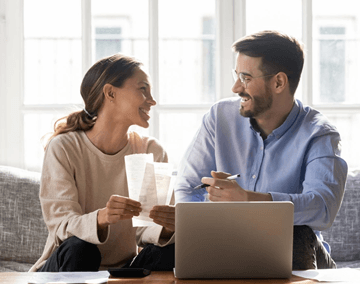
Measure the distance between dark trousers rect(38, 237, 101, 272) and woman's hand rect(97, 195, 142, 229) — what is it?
0.09 meters

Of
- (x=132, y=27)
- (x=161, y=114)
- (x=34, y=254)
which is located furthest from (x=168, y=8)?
(x=34, y=254)

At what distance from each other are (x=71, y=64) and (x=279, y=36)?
1.41 m

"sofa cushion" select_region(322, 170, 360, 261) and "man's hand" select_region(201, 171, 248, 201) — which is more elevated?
"man's hand" select_region(201, 171, 248, 201)

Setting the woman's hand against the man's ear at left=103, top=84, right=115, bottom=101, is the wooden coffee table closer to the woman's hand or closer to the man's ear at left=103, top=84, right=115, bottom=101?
the woman's hand

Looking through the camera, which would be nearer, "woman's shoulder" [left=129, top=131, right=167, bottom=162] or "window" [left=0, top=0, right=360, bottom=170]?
"woman's shoulder" [left=129, top=131, right=167, bottom=162]

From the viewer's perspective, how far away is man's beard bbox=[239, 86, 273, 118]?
2100 millimetres

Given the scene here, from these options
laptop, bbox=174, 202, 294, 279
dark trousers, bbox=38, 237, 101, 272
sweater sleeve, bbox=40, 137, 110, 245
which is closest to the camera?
laptop, bbox=174, 202, 294, 279

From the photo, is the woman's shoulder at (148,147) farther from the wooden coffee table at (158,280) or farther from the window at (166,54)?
the window at (166,54)

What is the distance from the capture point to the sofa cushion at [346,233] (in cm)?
257

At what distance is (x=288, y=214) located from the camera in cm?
131

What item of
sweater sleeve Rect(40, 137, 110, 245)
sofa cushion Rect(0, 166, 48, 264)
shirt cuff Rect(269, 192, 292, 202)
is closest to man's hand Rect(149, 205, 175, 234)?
sweater sleeve Rect(40, 137, 110, 245)

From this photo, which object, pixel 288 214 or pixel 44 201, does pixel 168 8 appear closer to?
pixel 44 201

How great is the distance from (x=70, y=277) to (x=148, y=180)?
33 centimetres

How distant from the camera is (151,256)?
5.76ft
